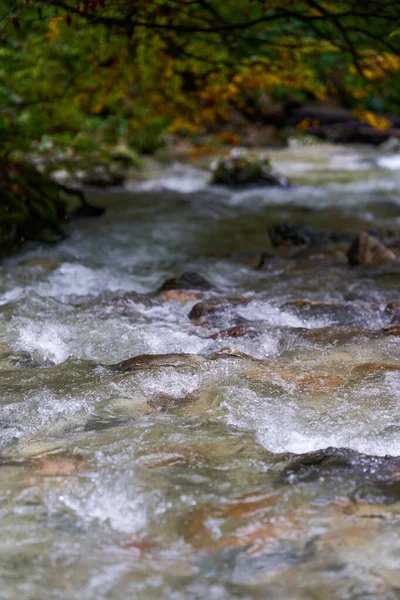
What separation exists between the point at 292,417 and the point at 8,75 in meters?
5.46

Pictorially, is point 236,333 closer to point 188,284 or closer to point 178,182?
point 188,284

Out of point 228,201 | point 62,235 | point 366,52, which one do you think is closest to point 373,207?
point 228,201

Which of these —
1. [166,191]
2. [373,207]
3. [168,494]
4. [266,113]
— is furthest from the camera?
[266,113]

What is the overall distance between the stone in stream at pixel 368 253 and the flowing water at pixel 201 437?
20 centimetres

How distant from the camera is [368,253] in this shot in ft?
22.8

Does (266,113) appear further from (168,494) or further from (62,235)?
(168,494)

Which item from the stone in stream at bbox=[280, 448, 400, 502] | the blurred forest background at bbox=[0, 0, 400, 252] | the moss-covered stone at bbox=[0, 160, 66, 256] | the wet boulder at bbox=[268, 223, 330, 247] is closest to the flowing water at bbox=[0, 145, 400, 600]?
the stone in stream at bbox=[280, 448, 400, 502]

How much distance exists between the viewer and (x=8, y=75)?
7211 mm

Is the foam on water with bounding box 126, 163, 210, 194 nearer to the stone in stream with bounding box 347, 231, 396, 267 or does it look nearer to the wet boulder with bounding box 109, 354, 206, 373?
the stone in stream with bounding box 347, 231, 396, 267

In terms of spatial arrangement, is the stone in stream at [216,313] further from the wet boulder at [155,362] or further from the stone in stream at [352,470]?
the stone in stream at [352,470]

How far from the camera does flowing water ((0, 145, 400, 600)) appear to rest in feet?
7.79

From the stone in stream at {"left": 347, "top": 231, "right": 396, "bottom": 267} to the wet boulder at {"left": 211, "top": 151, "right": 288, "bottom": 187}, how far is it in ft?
16.9

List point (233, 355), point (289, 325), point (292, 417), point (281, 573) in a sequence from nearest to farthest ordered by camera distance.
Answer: point (281, 573) → point (292, 417) → point (233, 355) → point (289, 325)

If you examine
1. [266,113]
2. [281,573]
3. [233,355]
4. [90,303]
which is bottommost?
[266,113]
